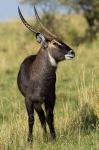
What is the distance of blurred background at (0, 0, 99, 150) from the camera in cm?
873

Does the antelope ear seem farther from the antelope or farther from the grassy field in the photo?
the grassy field

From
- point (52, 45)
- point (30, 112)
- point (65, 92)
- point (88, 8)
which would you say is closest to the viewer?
point (52, 45)

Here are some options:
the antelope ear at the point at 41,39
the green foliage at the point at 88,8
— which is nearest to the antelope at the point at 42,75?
the antelope ear at the point at 41,39

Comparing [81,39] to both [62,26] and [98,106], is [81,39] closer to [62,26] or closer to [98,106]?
[62,26]

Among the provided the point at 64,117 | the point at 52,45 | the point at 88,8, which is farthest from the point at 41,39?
the point at 88,8

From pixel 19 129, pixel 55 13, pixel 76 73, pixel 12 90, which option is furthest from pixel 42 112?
pixel 55 13

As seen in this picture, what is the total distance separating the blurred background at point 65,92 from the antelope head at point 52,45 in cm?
114

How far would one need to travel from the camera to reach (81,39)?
27.8 meters

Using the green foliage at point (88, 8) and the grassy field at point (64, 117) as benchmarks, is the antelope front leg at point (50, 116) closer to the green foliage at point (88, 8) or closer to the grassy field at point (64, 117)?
→ the grassy field at point (64, 117)

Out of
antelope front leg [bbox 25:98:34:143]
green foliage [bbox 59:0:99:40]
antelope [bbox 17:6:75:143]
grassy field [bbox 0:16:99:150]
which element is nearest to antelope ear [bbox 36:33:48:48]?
antelope [bbox 17:6:75:143]

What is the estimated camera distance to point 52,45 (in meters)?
8.66

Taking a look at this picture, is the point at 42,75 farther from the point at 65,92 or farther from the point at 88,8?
the point at 88,8

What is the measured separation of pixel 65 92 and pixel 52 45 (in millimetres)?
4523

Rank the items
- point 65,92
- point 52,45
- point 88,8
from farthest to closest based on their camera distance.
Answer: point 88,8, point 65,92, point 52,45
